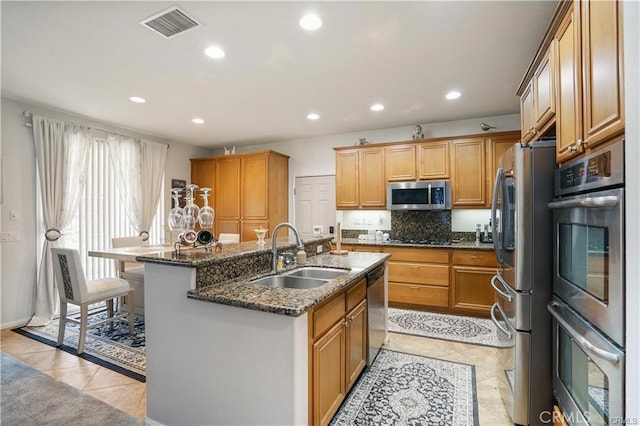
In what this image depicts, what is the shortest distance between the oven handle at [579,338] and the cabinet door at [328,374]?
1.17m

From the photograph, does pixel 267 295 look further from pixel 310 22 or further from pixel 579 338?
pixel 310 22

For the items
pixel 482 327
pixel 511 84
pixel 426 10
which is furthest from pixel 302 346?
pixel 511 84

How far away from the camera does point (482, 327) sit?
3.57 meters

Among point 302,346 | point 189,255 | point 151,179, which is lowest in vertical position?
point 302,346

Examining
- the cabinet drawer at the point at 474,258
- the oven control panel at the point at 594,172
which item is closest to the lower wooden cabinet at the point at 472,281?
the cabinet drawer at the point at 474,258

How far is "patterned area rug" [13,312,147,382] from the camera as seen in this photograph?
107 inches

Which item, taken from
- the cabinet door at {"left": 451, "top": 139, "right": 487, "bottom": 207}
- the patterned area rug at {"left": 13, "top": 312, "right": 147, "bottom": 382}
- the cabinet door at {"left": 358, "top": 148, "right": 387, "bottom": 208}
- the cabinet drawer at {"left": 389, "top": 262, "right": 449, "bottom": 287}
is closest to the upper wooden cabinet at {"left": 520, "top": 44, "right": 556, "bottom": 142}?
the cabinet door at {"left": 451, "top": 139, "right": 487, "bottom": 207}

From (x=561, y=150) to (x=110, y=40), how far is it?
322cm

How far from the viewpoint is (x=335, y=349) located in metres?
1.87

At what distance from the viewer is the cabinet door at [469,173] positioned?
4117 millimetres

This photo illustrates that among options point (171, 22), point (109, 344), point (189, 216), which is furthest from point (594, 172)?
point (109, 344)

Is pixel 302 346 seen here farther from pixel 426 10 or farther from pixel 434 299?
pixel 434 299

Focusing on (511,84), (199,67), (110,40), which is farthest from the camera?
(511,84)

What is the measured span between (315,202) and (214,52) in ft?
11.2
